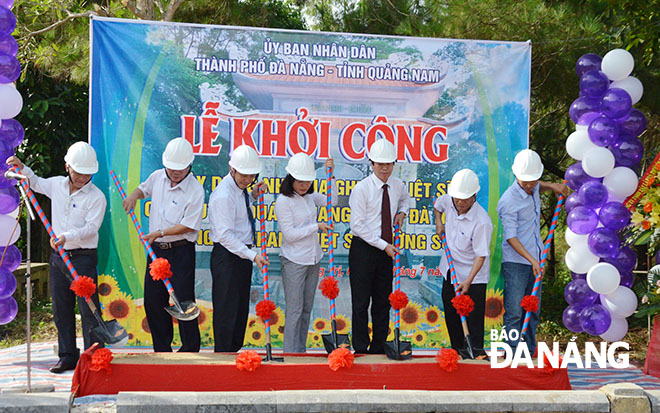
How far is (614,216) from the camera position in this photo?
5020 millimetres

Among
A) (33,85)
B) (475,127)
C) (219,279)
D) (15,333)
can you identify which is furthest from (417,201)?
(33,85)

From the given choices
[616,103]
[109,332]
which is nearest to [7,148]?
[109,332]

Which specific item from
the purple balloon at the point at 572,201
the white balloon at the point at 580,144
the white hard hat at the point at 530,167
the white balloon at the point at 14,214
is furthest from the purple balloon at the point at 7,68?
the purple balloon at the point at 572,201

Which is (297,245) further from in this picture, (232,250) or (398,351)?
(398,351)

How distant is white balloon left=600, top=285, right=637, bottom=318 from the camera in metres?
5.08

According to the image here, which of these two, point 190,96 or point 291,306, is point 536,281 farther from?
point 190,96

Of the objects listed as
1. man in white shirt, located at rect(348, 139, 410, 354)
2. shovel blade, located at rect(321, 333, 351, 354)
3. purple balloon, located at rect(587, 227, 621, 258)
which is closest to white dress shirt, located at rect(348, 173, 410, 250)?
man in white shirt, located at rect(348, 139, 410, 354)

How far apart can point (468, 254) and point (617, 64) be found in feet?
5.66

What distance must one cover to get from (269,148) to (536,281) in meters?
2.15

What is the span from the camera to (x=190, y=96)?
17.9 ft

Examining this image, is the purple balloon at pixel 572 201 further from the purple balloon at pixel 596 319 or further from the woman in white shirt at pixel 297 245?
the woman in white shirt at pixel 297 245

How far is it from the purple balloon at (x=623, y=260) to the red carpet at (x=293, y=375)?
3.92 ft

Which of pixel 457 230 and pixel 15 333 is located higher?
pixel 457 230

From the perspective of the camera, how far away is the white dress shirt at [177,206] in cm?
476
